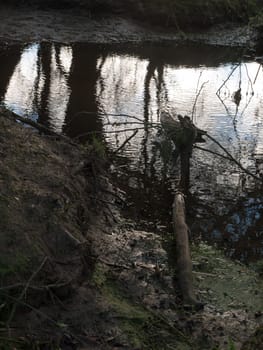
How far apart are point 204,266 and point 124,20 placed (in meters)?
16.1

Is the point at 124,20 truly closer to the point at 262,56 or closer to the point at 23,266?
the point at 262,56

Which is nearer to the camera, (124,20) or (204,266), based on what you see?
(204,266)

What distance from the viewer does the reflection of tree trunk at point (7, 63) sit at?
494 inches

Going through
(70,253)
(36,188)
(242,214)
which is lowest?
(242,214)

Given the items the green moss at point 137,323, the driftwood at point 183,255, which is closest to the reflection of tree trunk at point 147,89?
the driftwood at point 183,255

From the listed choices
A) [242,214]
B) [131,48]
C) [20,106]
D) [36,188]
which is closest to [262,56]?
[131,48]

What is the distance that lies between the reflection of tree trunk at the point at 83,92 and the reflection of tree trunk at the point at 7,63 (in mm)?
1479

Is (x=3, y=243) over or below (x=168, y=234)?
over

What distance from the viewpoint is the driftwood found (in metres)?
5.15

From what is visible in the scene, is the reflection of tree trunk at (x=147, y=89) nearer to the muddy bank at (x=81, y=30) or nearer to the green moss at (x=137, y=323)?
the muddy bank at (x=81, y=30)

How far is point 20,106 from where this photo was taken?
11.2 m

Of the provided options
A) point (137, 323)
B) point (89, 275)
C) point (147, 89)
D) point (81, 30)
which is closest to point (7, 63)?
point (147, 89)

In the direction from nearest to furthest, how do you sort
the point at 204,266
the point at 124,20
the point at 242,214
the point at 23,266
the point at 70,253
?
the point at 23,266, the point at 70,253, the point at 204,266, the point at 242,214, the point at 124,20

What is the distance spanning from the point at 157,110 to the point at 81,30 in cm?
868
